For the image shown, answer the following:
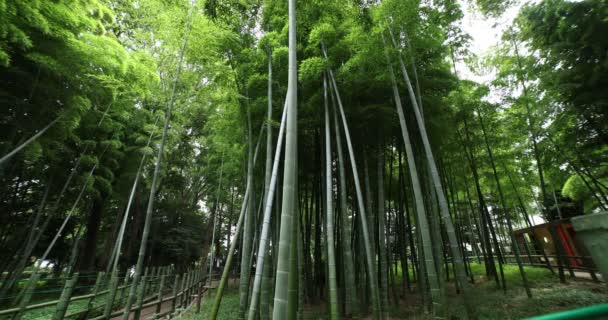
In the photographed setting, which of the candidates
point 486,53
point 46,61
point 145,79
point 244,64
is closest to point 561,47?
point 486,53

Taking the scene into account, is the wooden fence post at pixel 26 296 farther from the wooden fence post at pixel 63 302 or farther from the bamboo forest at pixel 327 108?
the wooden fence post at pixel 63 302

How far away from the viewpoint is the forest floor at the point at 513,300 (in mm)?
3479

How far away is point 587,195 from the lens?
22.5 ft

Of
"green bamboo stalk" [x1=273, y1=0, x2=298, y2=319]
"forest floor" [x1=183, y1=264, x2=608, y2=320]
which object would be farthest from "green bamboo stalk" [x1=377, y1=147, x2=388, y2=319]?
"green bamboo stalk" [x1=273, y1=0, x2=298, y2=319]

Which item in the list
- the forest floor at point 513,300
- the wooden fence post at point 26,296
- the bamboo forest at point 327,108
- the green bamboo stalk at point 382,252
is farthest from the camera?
the forest floor at point 513,300

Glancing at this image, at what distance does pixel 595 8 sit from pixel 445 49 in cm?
207

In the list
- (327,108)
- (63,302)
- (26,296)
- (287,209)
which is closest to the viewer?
(287,209)

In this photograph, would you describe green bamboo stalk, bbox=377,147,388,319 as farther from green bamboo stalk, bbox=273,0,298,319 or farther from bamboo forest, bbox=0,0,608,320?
green bamboo stalk, bbox=273,0,298,319

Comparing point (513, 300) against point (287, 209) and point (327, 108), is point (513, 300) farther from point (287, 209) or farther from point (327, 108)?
point (287, 209)

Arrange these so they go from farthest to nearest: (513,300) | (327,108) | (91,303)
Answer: (513,300)
(91,303)
(327,108)

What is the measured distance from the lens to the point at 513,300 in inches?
156

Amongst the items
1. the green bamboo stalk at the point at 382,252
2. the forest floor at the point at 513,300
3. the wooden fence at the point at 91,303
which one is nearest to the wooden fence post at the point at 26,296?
the wooden fence at the point at 91,303

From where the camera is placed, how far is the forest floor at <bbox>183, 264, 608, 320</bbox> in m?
3.48

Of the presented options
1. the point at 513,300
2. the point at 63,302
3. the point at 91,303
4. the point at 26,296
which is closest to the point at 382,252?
the point at 513,300
